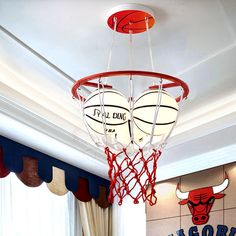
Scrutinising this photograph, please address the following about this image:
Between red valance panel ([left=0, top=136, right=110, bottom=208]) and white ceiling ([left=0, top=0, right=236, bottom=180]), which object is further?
red valance panel ([left=0, top=136, right=110, bottom=208])

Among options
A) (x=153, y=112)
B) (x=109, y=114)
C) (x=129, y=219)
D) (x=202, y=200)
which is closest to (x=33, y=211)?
(x=129, y=219)

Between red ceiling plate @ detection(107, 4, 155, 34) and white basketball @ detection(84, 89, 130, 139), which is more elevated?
red ceiling plate @ detection(107, 4, 155, 34)

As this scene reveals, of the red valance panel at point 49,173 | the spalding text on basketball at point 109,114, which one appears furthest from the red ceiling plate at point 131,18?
the red valance panel at point 49,173

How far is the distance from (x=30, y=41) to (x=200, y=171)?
6.37 feet

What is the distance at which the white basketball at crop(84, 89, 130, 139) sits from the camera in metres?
2.24

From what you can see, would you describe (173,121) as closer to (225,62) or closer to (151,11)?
(151,11)

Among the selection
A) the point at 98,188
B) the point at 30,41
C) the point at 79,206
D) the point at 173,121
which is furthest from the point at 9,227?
the point at 173,121

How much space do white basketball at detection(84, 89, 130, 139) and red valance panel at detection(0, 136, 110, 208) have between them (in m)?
1.38

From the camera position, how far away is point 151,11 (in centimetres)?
233

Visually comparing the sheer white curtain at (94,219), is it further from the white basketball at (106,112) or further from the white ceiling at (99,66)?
the white basketball at (106,112)

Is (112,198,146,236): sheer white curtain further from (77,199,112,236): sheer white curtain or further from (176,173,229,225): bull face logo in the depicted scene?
(176,173,229,225): bull face logo

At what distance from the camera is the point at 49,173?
380 centimetres

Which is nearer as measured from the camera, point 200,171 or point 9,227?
point 9,227

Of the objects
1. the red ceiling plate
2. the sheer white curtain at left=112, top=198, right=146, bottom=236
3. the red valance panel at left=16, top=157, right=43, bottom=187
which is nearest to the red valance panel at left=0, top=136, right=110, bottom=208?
the red valance panel at left=16, top=157, right=43, bottom=187
